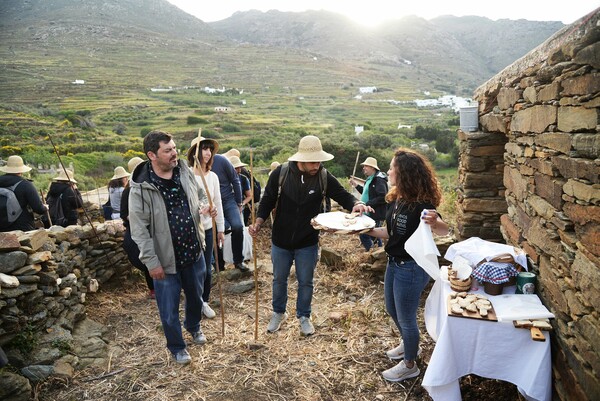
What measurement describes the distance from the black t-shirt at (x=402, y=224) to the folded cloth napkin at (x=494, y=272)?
24.5 inches

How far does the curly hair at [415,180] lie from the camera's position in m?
3.12

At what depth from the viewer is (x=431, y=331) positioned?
3373mm

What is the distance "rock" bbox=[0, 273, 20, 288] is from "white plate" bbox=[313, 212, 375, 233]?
2.95m

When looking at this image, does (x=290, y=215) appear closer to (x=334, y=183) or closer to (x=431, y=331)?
(x=334, y=183)

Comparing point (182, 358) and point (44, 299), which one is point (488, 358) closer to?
point (182, 358)

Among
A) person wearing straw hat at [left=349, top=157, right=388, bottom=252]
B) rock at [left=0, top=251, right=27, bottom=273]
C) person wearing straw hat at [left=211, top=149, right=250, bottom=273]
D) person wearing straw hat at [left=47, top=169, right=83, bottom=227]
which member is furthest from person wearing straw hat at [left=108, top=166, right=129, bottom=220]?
person wearing straw hat at [left=349, top=157, right=388, bottom=252]

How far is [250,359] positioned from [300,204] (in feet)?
5.45

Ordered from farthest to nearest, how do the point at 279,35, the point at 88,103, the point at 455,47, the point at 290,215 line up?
the point at 279,35 → the point at 455,47 → the point at 88,103 → the point at 290,215

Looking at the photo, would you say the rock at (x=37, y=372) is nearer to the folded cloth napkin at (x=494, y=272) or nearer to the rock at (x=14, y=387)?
the rock at (x=14, y=387)

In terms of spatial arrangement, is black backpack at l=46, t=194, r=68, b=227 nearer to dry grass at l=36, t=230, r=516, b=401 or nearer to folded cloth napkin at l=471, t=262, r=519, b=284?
dry grass at l=36, t=230, r=516, b=401

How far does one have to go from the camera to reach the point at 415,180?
311cm

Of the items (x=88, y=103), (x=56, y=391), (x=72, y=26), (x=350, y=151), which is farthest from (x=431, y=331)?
(x=72, y=26)

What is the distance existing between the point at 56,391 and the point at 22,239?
1.63 m

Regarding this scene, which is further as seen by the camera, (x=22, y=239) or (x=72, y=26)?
(x=72, y=26)
